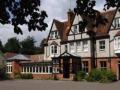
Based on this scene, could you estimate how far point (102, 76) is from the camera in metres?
38.6

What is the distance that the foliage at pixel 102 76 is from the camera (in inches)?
1513

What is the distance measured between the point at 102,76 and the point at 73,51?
10814 millimetres

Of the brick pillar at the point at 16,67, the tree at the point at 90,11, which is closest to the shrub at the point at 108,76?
the brick pillar at the point at 16,67

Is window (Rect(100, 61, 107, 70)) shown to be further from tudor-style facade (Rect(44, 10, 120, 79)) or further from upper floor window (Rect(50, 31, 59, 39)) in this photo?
upper floor window (Rect(50, 31, 59, 39))

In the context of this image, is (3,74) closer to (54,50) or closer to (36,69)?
(36,69)

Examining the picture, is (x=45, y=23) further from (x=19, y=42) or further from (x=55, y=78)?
(x=19, y=42)

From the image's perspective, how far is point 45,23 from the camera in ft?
24.2

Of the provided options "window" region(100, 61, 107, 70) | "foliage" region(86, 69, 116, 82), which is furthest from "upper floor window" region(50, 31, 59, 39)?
"foliage" region(86, 69, 116, 82)

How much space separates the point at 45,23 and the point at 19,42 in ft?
351

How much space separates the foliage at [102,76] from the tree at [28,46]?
6449 centimetres

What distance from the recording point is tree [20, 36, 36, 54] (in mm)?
104312

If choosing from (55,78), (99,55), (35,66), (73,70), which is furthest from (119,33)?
(35,66)

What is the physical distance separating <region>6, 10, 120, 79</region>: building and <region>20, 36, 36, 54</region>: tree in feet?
152

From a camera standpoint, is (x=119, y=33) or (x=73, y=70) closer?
(x=119, y=33)
